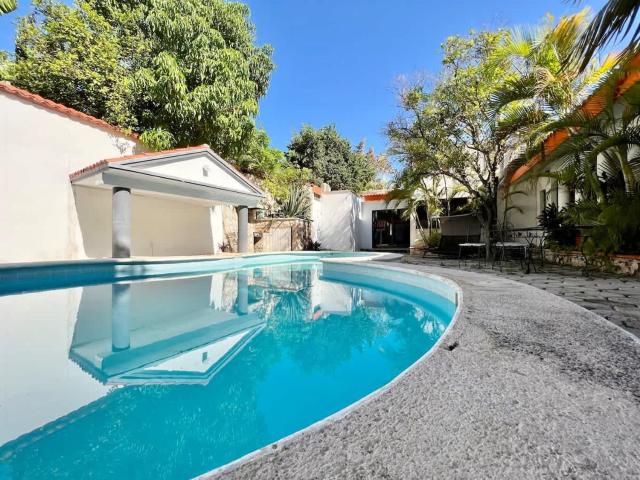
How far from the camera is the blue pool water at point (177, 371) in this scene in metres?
1.87

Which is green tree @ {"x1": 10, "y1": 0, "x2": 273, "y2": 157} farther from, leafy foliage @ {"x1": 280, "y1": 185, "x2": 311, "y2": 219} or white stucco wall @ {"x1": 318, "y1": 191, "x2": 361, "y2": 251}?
white stucco wall @ {"x1": 318, "y1": 191, "x2": 361, "y2": 251}

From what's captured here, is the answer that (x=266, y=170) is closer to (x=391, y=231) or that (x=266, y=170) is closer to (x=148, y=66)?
(x=148, y=66)

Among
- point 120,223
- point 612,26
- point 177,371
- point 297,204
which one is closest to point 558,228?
point 612,26

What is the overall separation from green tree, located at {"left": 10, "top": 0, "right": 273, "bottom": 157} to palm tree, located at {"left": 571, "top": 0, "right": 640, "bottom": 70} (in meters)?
12.4

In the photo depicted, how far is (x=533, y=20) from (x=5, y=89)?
48.5 ft

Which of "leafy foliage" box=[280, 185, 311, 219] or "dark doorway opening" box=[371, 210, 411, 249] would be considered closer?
"leafy foliage" box=[280, 185, 311, 219]

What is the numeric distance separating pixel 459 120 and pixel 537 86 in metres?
3.42

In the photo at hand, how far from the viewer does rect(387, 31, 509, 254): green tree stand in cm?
987

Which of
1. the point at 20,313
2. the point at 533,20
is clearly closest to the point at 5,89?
the point at 20,313

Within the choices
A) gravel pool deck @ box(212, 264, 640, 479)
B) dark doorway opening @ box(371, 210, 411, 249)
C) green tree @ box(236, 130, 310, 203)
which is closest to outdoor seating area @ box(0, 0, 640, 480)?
gravel pool deck @ box(212, 264, 640, 479)

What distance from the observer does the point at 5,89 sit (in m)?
8.77

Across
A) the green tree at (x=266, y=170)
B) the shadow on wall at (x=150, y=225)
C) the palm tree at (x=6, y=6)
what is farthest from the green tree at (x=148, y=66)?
the palm tree at (x=6, y=6)

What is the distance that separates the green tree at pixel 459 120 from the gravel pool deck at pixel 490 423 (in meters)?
8.91

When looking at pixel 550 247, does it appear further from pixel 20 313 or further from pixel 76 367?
pixel 20 313
